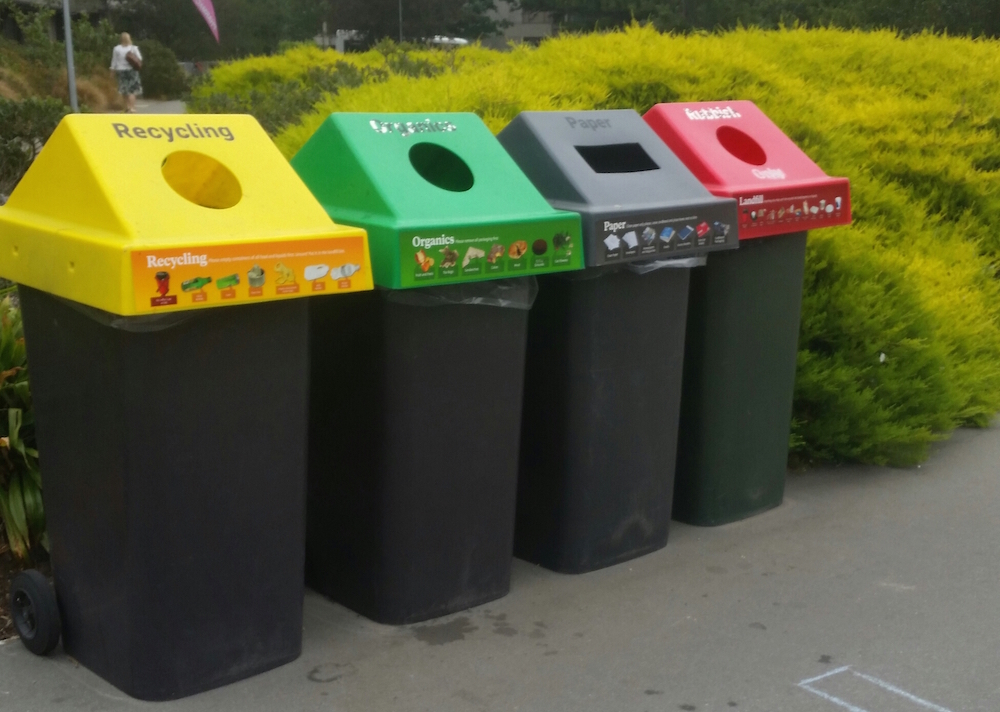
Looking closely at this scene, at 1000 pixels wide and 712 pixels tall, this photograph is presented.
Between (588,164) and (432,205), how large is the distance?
0.87 m

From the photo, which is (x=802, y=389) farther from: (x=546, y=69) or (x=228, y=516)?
(x=228, y=516)

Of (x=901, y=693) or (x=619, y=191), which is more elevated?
(x=619, y=191)

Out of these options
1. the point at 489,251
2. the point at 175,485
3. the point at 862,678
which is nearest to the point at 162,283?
the point at 175,485

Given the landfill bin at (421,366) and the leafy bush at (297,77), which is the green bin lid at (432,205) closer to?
the landfill bin at (421,366)

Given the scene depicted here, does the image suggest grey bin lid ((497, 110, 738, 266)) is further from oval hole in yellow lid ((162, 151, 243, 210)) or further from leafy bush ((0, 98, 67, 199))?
leafy bush ((0, 98, 67, 199))

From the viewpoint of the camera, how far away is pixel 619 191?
3645 millimetres

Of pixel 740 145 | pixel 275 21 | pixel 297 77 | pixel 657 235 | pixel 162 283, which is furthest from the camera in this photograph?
pixel 275 21

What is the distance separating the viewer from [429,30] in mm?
47812

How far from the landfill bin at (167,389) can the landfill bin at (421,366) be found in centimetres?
26

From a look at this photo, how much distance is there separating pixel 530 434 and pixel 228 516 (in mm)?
1231

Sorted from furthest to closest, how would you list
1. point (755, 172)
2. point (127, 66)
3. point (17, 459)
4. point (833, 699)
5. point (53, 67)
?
1. point (53, 67)
2. point (127, 66)
3. point (755, 172)
4. point (17, 459)
5. point (833, 699)

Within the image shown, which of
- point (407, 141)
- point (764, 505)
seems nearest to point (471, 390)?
point (407, 141)

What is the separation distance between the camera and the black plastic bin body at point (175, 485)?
9.00 feet

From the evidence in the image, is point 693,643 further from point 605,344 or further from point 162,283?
point 162,283
